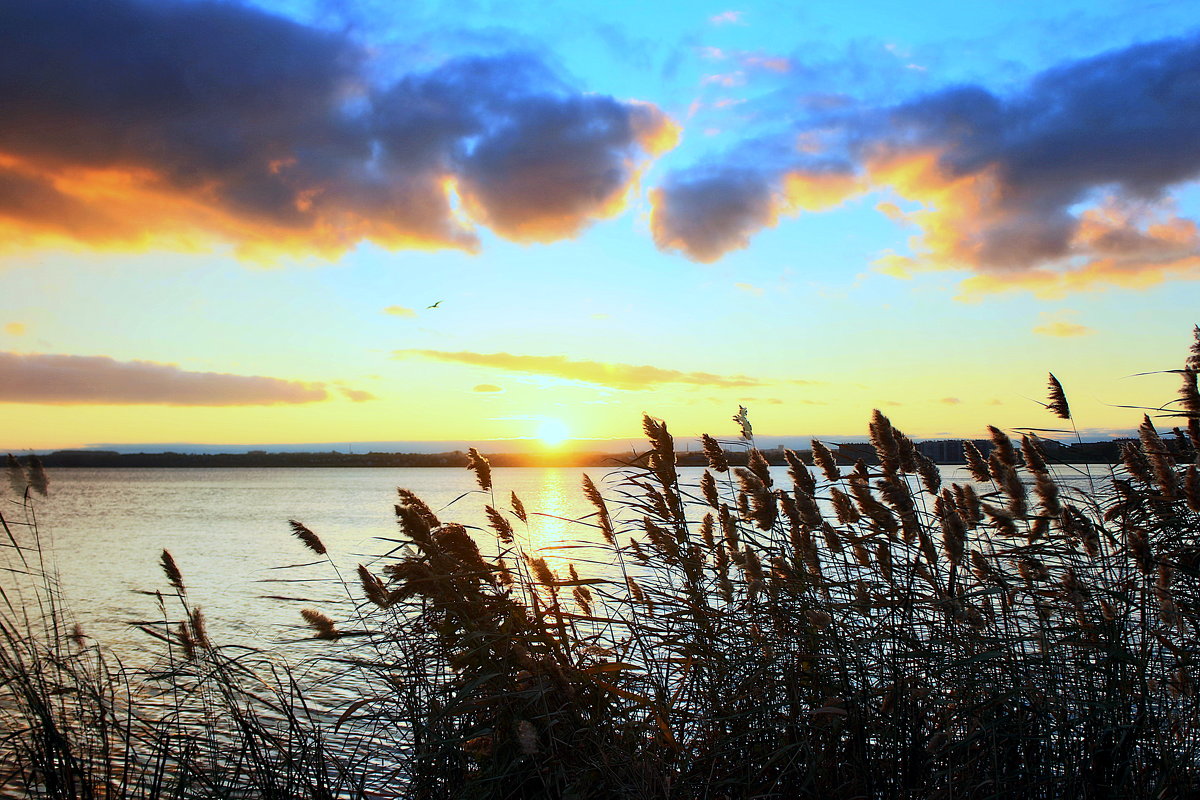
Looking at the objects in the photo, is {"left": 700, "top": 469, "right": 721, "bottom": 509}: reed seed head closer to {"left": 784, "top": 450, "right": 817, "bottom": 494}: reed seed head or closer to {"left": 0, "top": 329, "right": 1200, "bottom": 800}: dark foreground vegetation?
{"left": 0, "top": 329, "right": 1200, "bottom": 800}: dark foreground vegetation

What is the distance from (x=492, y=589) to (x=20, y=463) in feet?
15.6

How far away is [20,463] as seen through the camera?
260 inches

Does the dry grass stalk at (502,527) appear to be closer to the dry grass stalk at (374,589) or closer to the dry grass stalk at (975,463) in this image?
the dry grass stalk at (374,589)

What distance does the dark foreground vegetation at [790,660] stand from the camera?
3875 mm

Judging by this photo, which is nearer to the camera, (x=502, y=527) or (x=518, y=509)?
(x=502, y=527)

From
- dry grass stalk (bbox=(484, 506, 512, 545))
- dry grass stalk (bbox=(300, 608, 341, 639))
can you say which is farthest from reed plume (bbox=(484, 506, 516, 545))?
dry grass stalk (bbox=(300, 608, 341, 639))

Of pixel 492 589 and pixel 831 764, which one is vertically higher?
pixel 492 589

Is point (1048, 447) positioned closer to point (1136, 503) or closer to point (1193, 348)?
point (1136, 503)

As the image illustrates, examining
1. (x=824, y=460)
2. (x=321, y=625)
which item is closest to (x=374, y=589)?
(x=321, y=625)

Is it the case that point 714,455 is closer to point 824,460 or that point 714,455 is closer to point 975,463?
point 824,460

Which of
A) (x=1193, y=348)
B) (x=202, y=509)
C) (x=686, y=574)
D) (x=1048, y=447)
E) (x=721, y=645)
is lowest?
(x=202, y=509)

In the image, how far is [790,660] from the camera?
4289 millimetres

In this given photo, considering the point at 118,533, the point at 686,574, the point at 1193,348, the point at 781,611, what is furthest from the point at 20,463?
the point at 118,533

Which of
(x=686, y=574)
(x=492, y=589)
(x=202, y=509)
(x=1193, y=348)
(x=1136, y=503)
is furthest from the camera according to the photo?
(x=202, y=509)
